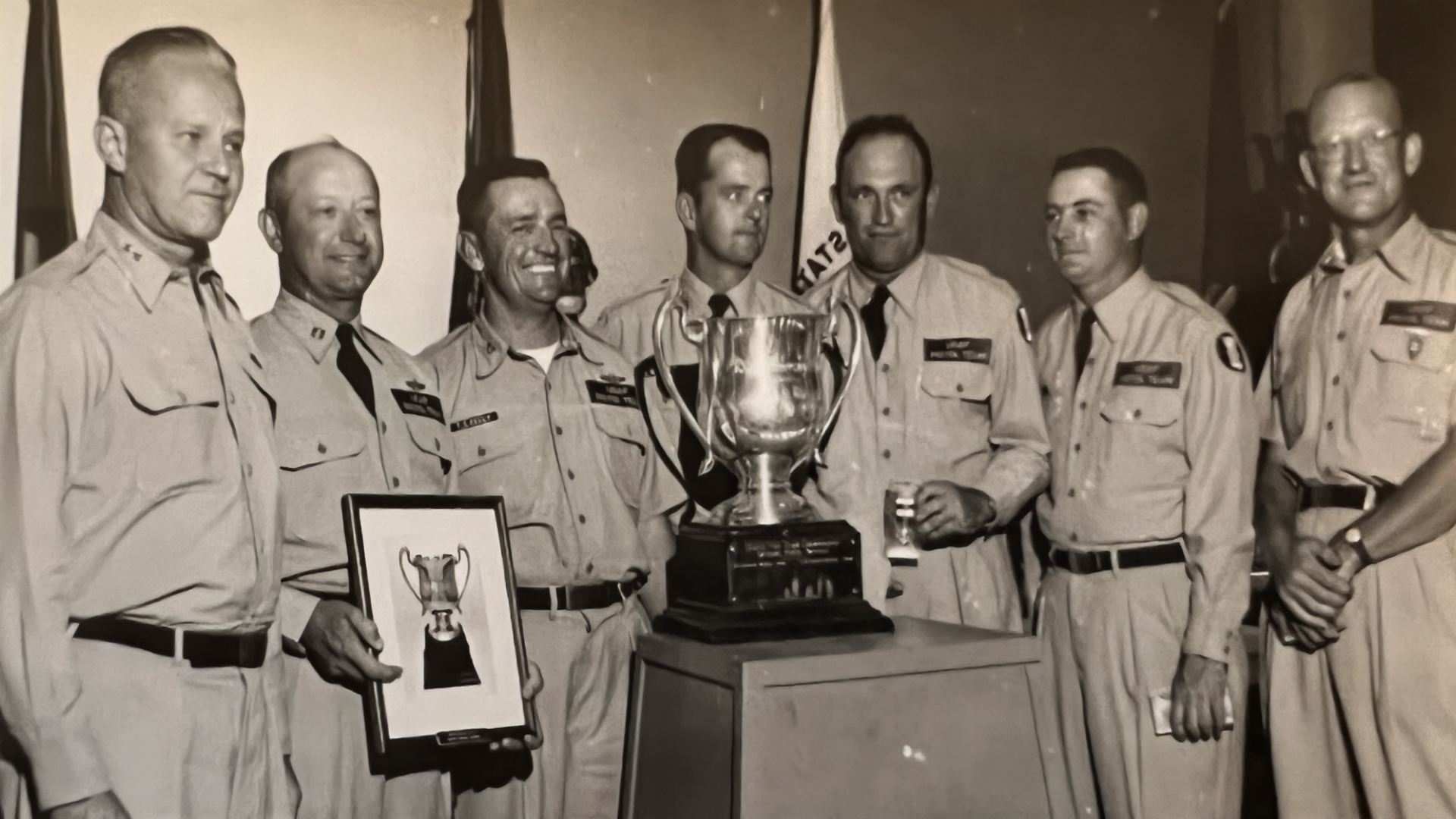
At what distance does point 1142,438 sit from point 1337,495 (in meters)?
0.45

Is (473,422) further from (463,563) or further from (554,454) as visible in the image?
(463,563)

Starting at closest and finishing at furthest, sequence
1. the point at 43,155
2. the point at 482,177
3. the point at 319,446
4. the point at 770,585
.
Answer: the point at 770,585 → the point at 43,155 → the point at 319,446 → the point at 482,177

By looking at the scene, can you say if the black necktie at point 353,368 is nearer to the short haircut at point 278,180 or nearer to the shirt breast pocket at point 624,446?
the short haircut at point 278,180

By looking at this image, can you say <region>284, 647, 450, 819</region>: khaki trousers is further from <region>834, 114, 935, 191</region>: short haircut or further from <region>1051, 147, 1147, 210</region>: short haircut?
<region>1051, 147, 1147, 210</region>: short haircut

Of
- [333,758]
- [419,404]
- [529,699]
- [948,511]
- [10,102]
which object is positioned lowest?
[333,758]

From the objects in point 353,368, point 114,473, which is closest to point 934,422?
point 353,368

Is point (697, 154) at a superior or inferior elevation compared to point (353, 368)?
superior

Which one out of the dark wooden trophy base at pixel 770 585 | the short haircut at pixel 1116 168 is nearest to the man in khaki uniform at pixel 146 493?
the dark wooden trophy base at pixel 770 585

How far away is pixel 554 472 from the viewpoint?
9.92 ft

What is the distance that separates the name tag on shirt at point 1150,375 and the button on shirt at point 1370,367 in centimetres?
27

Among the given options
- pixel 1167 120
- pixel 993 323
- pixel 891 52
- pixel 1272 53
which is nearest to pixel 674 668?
pixel 993 323

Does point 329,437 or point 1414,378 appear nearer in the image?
point 329,437

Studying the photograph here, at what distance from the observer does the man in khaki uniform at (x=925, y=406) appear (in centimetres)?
325

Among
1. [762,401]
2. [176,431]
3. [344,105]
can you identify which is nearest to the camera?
[762,401]
